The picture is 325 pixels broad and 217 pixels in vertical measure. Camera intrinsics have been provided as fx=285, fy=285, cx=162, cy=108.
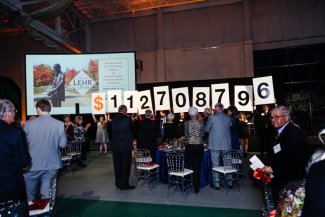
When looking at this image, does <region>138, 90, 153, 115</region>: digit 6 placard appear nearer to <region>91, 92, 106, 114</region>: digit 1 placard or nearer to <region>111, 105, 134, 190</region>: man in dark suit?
<region>91, 92, 106, 114</region>: digit 1 placard

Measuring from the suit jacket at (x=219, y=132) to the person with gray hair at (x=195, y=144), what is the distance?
1.09 ft

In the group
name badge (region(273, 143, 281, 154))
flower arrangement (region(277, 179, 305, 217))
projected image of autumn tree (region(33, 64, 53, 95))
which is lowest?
flower arrangement (region(277, 179, 305, 217))

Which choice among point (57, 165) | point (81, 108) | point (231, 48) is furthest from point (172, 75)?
point (57, 165)

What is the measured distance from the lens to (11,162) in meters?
2.34

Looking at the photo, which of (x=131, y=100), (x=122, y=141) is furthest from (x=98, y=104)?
(x=122, y=141)

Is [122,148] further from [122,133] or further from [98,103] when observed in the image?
[98,103]

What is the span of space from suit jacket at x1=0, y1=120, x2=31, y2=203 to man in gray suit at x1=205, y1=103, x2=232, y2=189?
3811 mm

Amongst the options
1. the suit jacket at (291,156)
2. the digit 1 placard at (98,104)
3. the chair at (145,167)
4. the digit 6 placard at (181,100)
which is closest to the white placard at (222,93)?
the digit 6 placard at (181,100)

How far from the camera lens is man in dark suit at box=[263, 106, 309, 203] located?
2789mm

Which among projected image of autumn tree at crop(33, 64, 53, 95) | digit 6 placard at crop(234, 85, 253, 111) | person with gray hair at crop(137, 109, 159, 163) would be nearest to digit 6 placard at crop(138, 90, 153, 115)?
person with gray hair at crop(137, 109, 159, 163)

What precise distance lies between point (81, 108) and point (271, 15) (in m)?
9.34

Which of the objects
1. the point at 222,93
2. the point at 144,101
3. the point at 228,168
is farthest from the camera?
the point at 144,101

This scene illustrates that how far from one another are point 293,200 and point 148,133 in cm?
474

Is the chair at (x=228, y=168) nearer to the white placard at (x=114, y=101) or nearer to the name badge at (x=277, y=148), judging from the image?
the name badge at (x=277, y=148)
